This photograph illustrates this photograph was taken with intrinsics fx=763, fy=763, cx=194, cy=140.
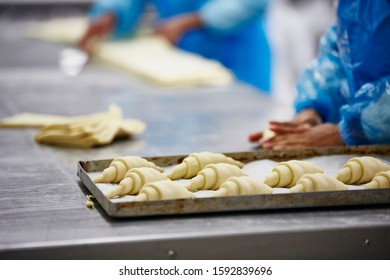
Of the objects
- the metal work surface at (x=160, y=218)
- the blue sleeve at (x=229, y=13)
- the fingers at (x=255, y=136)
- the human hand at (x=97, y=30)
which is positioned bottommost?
the metal work surface at (x=160, y=218)

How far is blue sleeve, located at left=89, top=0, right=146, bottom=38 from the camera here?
4.60 metres

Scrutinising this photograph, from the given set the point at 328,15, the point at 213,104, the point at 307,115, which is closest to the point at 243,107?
the point at 213,104

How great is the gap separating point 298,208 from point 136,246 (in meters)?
0.35

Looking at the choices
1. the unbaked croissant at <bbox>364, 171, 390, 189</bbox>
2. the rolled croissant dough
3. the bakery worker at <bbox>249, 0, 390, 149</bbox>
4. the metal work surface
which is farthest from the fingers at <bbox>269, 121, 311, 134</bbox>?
the rolled croissant dough

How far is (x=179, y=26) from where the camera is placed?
4406mm

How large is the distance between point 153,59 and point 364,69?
207cm

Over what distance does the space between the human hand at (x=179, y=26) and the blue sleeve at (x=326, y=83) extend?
2.23 metres

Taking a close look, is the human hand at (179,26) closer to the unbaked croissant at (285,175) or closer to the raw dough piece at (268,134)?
the raw dough piece at (268,134)

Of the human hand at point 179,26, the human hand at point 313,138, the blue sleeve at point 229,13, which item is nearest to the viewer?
the human hand at point 313,138

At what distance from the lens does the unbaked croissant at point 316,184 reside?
4.95 feet

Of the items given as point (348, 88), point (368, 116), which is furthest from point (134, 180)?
point (348, 88)

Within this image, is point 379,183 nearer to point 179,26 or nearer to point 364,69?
point 364,69

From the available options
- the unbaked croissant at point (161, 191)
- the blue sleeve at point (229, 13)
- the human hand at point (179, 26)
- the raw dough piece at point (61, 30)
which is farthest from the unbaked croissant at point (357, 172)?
the raw dough piece at point (61, 30)
